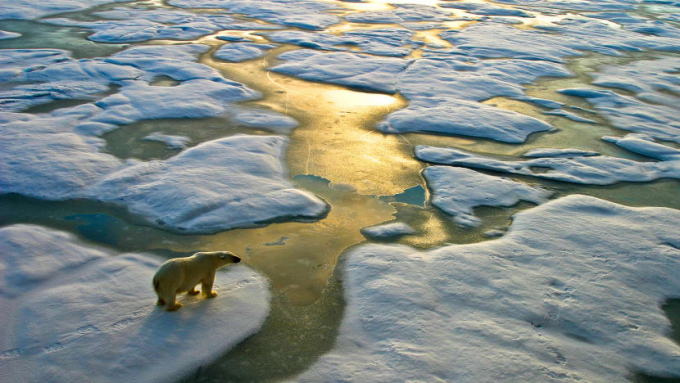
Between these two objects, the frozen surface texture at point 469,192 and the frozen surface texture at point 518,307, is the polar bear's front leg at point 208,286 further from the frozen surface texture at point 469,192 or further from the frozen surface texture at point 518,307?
the frozen surface texture at point 469,192

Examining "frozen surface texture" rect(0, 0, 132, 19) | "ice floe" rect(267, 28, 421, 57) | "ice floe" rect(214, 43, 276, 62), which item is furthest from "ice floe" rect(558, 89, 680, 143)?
"frozen surface texture" rect(0, 0, 132, 19)

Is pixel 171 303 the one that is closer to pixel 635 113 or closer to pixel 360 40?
pixel 635 113

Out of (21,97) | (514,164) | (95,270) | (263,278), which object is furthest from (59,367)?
(21,97)

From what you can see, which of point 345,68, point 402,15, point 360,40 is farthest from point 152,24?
point 402,15

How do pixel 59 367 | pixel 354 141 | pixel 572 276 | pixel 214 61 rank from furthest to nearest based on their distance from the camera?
pixel 214 61, pixel 354 141, pixel 572 276, pixel 59 367

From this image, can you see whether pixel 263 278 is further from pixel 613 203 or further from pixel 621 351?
pixel 613 203
